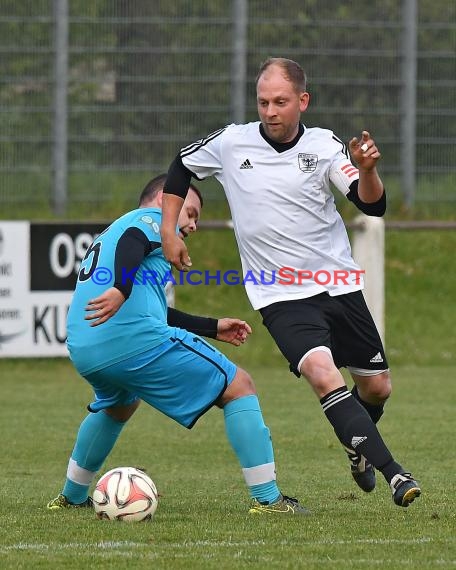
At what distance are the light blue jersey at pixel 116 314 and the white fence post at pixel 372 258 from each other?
8.77m

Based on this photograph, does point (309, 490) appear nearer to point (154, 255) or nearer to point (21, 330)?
point (154, 255)

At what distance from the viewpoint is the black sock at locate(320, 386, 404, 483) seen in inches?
240

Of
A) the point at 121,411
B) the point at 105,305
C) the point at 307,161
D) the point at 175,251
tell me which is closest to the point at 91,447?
the point at 121,411

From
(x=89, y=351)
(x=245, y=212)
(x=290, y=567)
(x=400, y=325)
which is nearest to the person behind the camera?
(x=290, y=567)

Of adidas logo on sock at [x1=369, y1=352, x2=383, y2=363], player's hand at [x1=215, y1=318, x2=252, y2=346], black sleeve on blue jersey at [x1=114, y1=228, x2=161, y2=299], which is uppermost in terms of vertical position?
black sleeve on blue jersey at [x1=114, y1=228, x2=161, y2=299]

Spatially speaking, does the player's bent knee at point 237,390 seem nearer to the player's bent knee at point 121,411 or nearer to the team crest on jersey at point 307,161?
the player's bent knee at point 121,411

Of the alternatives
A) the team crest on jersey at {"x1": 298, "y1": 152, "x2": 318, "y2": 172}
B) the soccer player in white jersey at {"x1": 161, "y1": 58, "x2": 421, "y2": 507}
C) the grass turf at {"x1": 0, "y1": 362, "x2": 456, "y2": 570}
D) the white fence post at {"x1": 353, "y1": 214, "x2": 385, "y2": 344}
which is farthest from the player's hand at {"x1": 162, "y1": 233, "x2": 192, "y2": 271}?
the white fence post at {"x1": 353, "y1": 214, "x2": 385, "y2": 344}

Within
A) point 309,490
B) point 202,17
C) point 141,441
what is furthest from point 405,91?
point 309,490

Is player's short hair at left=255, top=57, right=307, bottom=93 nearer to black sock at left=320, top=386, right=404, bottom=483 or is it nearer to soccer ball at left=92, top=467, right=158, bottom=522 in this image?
black sock at left=320, top=386, right=404, bottom=483

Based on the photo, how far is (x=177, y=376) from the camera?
632 centimetres

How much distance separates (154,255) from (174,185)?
0.42 m

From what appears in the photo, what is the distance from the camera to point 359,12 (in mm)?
18062

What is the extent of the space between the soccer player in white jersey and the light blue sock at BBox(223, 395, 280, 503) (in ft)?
1.07

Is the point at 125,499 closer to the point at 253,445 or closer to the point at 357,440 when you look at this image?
the point at 253,445
